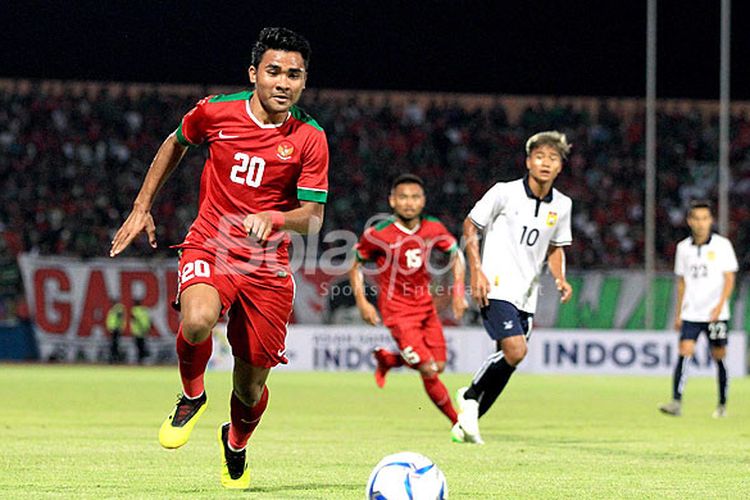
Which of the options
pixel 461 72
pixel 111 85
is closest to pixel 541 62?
pixel 461 72

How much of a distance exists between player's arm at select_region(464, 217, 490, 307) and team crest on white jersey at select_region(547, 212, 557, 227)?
2.17ft

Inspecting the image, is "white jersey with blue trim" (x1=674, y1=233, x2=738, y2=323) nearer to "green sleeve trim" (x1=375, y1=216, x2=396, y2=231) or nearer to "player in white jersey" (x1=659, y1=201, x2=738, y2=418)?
"player in white jersey" (x1=659, y1=201, x2=738, y2=418)

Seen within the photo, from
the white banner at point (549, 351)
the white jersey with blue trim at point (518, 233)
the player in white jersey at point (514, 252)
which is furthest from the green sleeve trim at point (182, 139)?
the white banner at point (549, 351)

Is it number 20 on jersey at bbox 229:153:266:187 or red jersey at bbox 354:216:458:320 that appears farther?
red jersey at bbox 354:216:458:320

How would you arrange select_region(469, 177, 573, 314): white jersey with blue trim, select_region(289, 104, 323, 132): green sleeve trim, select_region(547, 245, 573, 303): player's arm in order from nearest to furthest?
select_region(289, 104, 323, 132): green sleeve trim → select_region(469, 177, 573, 314): white jersey with blue trim → select_region(547, 245, 573, 303): player's arm

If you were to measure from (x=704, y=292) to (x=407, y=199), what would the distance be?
4507mm

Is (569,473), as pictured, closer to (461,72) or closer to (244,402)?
(244,402)

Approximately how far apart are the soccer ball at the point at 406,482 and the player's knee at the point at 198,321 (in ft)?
4.28

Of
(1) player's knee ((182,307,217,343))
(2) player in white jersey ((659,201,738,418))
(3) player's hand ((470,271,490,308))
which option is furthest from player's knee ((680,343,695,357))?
(1) player's knee ((182,307,217,343))

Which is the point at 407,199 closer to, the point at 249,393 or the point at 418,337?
the point at 418,337

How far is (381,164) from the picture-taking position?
116 feet

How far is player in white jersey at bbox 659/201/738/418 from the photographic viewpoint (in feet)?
53.0

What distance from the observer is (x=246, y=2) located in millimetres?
34188

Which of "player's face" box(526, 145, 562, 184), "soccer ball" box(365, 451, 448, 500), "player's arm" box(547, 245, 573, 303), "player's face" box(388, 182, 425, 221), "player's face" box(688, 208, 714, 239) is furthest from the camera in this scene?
"player's face" box(688, 208, 714, 239)
